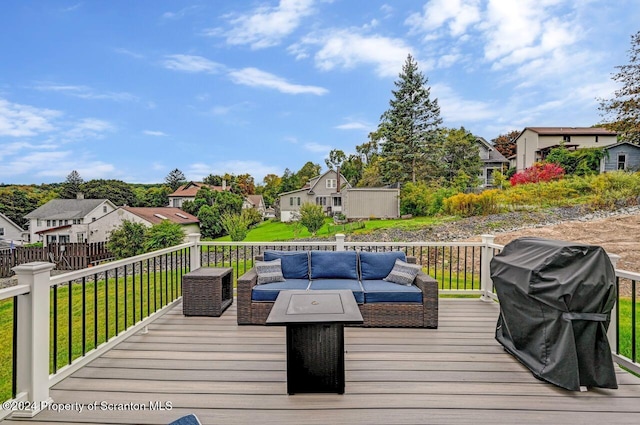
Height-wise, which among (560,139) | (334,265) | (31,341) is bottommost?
(31,341)

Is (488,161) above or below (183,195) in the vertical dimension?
above

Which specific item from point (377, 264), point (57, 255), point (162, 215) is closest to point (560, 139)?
point (377, 264)

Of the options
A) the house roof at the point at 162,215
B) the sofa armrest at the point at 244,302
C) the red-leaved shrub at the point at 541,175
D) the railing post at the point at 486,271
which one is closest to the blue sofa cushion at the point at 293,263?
the sofa armrest at the point at 244,302

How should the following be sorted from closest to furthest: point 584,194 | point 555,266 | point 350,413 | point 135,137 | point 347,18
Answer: point 350,413
point 555,266
point 347,18
point 584,194
point 135,137

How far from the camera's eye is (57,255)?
14.9m

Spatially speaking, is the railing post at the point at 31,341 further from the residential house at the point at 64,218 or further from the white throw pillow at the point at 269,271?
the residential house at the point at 64,218

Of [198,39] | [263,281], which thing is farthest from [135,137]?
[263,281]

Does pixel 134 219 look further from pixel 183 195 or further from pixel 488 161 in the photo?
pixel 488 161

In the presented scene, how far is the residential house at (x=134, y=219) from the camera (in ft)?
65.3

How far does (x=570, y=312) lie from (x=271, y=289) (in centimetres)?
275

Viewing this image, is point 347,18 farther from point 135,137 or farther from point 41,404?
point 135,137

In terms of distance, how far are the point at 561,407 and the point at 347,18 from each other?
10441 millimetres

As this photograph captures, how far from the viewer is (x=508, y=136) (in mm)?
37469

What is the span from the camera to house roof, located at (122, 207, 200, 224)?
20192mm
